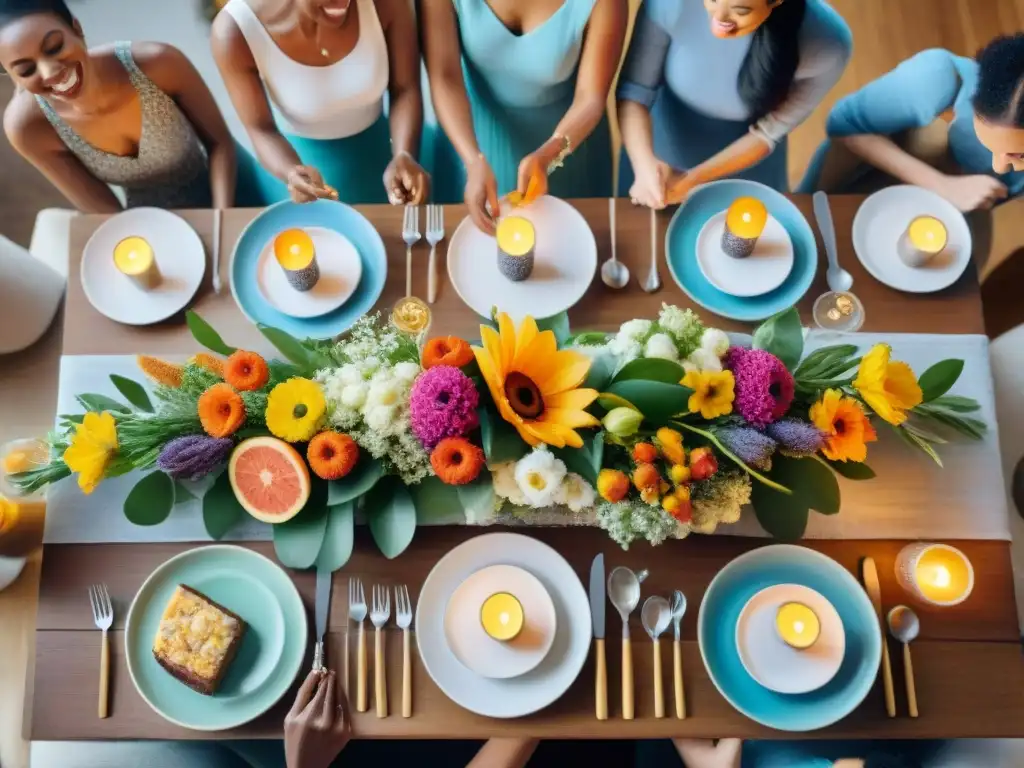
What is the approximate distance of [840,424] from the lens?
35.7 inches

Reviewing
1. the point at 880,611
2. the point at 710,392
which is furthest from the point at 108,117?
the point at 880,611

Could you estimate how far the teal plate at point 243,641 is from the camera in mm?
1017

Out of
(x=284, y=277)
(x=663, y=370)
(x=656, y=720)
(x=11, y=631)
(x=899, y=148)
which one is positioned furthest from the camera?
(x=899, y=148)

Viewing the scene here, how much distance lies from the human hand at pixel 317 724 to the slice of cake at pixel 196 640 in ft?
0.40

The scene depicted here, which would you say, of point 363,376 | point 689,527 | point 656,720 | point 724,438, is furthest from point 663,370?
point 656,720

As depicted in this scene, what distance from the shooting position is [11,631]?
4.35 ft

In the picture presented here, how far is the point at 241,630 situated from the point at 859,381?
0.96 metres

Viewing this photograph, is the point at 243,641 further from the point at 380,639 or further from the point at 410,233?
the point at 410,233

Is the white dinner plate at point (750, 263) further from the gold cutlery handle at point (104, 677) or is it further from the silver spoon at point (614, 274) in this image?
the gold cutlery handle at point (104, 677)

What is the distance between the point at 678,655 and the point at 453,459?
0.48m

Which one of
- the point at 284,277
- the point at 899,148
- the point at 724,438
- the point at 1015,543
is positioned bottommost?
the point at 1015,543

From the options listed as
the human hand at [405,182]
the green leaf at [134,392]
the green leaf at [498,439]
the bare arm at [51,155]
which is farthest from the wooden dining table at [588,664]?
the bare arm at [51,155]

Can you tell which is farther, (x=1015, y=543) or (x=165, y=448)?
(x=1015, y=543)

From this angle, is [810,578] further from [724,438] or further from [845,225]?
[845,225]
